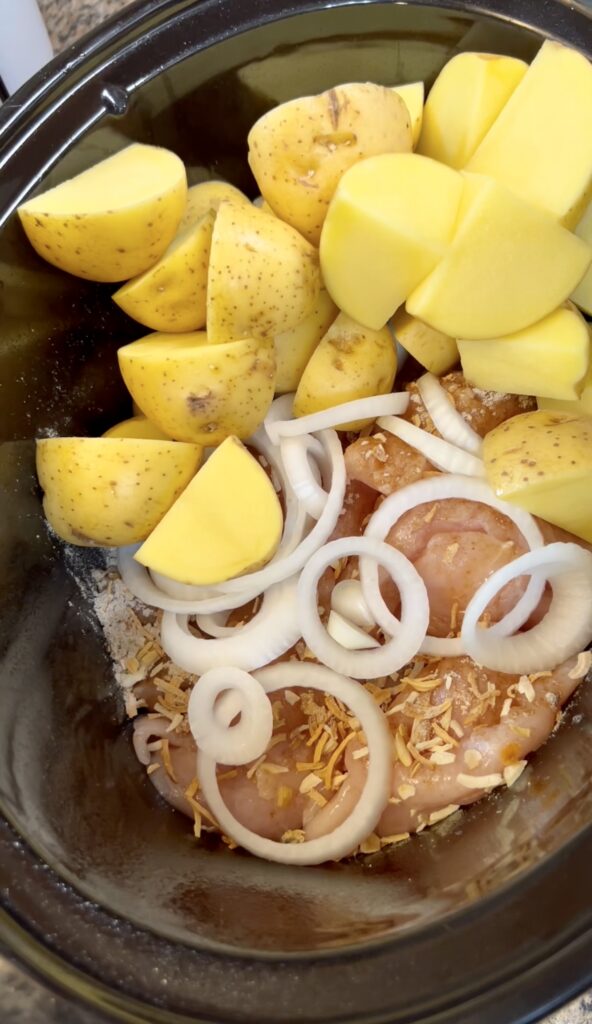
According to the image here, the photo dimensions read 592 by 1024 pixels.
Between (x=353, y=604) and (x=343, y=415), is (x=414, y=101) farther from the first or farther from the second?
(x=353, y=604)

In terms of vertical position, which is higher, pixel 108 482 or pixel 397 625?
pixel 108 482

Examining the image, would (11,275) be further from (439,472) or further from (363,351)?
(439,472)

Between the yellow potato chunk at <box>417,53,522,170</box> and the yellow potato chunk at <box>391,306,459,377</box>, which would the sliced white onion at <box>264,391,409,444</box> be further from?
the yellow potato chunk at <box>417,53,522,170</box>

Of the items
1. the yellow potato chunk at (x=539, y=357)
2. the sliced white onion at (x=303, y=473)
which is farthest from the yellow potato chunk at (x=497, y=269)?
the sliced white onion at (x=303, y=473)

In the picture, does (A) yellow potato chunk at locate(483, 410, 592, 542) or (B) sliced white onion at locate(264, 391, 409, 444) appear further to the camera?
(B) sliced white onion at locate(264, 391, 409, 444)

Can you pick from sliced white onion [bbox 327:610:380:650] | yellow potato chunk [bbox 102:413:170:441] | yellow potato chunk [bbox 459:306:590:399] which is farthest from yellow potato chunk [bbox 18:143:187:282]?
sliced white onion [bbox 327:610:380:650]

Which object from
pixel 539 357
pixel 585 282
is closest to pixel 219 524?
pixel 539 357

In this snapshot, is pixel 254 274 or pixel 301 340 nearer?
pixel 254 274
